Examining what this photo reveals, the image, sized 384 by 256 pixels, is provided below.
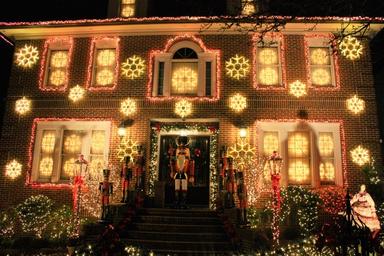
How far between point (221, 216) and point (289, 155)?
14.2 ft

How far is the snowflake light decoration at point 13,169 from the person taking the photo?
13.8 meters

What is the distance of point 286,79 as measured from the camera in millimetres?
13914

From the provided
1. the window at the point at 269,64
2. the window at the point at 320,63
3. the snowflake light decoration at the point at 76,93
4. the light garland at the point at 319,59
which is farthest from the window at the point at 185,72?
the window at the point at 320,63

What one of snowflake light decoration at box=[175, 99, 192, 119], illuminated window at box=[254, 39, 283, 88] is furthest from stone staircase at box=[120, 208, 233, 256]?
illuminated window at box=[254, 39, 283, 88]

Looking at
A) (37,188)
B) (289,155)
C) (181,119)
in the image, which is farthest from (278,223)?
(37,188)

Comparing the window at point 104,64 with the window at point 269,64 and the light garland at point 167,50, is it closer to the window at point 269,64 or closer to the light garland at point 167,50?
the light garland at point 167,50

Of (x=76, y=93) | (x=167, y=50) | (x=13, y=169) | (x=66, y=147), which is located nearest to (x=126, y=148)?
(x=66, y=147)

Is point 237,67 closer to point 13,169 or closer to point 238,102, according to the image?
point 238,102

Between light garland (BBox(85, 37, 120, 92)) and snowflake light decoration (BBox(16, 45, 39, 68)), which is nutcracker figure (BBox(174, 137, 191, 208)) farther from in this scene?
snowflake light decoration (BBox(16, 45, 39, 68))

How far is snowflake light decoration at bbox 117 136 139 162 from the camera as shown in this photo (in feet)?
44.6

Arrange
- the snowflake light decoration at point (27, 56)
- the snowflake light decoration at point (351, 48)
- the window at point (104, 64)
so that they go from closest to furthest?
the snowflake light decoration at point (351, 48)
the window at point (104, 64)
the snowflake light decoration at point (27, 56)

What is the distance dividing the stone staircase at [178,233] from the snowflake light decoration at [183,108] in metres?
3.99

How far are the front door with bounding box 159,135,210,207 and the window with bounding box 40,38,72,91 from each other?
16.2 ft

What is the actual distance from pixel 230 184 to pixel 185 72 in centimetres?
515
